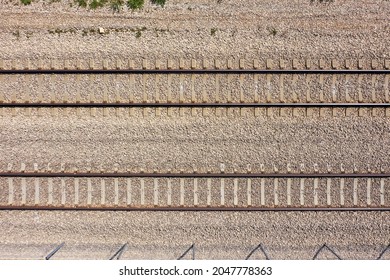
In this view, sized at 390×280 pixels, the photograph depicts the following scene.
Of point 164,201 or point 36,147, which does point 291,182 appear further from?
point 36,147

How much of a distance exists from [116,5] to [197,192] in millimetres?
4693

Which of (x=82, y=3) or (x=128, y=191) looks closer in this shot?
(x=82, y=3)

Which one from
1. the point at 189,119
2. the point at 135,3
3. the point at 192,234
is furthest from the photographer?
the point at 192,234

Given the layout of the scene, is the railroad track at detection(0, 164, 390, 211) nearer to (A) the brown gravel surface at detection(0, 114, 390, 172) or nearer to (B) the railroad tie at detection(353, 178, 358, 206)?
(B) the railroad tie at detection(353, 178, 358, 206)

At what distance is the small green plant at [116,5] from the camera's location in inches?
366

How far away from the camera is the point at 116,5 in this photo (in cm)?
931

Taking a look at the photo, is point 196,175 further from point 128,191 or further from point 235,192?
point 128,191

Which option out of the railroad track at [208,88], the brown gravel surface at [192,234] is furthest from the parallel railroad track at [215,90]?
the brown gravel surface at [192,234]

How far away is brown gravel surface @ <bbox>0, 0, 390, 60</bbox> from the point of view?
30.6 ft

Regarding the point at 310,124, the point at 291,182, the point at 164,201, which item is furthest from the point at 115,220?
the point at 310,124

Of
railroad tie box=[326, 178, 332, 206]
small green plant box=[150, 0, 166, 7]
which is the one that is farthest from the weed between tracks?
railroad tie box=[326, 178, 332, 206]

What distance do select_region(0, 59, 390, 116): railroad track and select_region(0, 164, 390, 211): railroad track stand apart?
1.53m

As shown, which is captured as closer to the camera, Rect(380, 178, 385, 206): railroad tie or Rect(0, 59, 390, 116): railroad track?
Rect(0, 59, 390, 116): railroad track

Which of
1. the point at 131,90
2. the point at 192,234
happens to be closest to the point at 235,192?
the point at 192,234
